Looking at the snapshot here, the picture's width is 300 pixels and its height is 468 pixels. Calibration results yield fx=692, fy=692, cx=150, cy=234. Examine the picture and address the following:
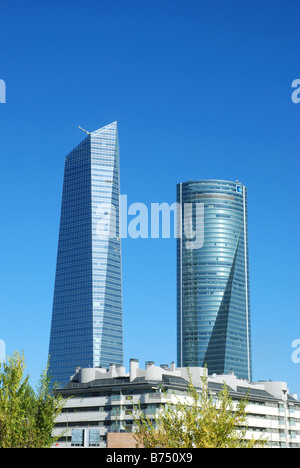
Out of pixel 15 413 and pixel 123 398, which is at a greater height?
pixel 123 398

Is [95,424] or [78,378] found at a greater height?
[78,378]

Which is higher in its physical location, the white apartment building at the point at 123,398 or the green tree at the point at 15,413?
the white apartment building at the point at 123,398

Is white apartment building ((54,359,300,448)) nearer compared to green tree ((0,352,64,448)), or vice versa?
green tree ((0,352,64,448))

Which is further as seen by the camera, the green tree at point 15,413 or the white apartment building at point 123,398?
the white apartment building at point 123,398

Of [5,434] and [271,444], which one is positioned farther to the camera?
[271,444]

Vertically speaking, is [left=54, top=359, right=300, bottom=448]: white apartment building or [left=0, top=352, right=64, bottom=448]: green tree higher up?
[left=54, top=359, right=300, bottom=448]: white apartment building

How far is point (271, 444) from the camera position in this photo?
185 metres

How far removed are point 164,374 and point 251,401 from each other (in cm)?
3070

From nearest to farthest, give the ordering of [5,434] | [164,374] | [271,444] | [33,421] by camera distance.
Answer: [5,434]
[33,421]
[164,374]
[271,444]

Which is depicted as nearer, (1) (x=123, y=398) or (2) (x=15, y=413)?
(2) (x=15, y=413)
